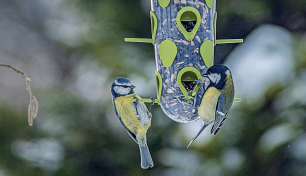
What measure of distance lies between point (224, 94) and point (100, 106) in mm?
3159

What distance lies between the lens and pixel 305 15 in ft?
18.7

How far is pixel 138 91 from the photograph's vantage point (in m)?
5.10

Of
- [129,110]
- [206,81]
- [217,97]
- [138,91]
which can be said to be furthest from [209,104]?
[138,91]

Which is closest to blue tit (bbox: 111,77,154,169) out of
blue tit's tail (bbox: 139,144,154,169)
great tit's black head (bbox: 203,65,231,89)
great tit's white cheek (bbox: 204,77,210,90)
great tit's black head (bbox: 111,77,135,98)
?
great tit's black head (bbox: 111,77,135,98)

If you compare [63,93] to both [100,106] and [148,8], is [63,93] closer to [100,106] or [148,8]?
[100,106]

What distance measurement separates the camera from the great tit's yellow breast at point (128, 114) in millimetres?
2867

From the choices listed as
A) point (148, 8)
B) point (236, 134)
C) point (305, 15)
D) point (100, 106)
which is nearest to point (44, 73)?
point (100, 106)

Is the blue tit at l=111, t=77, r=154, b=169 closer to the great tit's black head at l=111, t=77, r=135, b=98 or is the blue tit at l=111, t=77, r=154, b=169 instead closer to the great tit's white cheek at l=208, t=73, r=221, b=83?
the great tit's black head at l=111, t=77, r=135, b=98

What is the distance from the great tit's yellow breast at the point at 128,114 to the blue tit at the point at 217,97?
1.67 ft

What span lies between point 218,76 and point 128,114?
2.35 ft

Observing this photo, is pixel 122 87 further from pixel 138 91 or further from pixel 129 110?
pixel 138 91

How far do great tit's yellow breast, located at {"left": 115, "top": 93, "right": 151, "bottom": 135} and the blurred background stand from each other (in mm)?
2168

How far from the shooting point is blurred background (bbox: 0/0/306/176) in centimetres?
529

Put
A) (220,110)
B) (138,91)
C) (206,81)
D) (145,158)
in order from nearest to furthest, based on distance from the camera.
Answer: (220,110)
(206,81)
(145,158)
(138,91)
